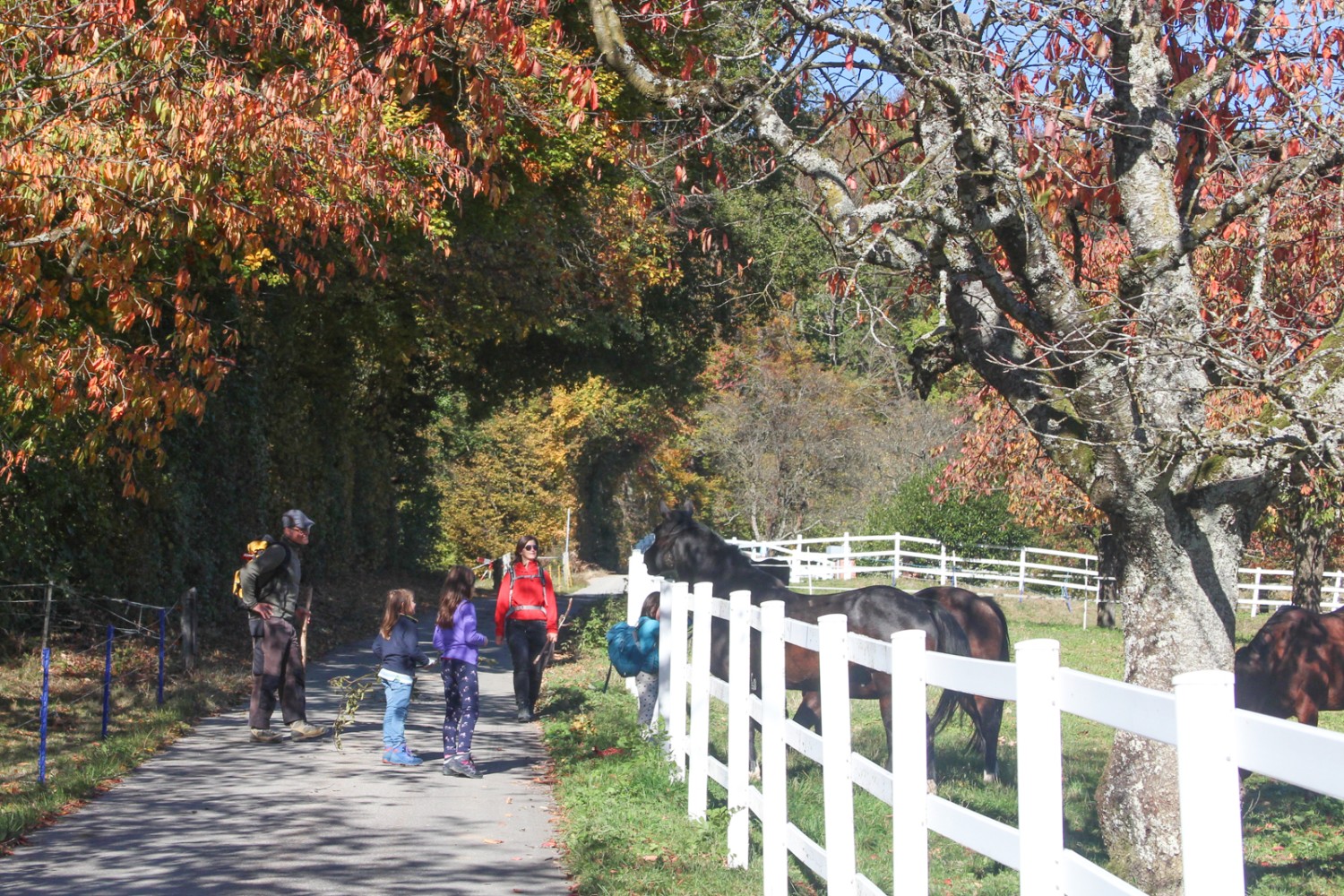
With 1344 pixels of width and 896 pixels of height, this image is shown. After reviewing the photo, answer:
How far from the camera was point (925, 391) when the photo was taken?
8898 millimetres

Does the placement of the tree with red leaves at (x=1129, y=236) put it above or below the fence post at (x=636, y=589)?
above

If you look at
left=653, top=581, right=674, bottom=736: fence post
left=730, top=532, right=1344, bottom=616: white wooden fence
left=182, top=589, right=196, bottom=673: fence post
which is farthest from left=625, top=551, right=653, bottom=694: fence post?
left=730, top=532, right=1344, bottom=616: white wooden fence

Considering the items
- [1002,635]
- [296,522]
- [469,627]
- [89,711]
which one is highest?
[296,522]

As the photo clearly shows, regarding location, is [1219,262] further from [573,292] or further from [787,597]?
[573,292]

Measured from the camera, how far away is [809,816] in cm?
697

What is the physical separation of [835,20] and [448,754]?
6.04m

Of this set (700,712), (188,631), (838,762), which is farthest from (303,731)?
(838,762)

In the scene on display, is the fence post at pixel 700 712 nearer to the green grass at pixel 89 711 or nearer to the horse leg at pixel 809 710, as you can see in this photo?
the horse leg at pixel 809 710

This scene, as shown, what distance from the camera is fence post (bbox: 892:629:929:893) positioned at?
4.36 meters

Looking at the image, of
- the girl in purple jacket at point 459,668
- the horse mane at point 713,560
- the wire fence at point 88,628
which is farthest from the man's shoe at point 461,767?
the wire fence at point 88,628

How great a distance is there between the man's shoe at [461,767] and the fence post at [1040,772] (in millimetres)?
7197

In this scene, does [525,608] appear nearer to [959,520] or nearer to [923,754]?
[923,754]

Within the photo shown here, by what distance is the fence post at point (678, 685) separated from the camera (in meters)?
9.62

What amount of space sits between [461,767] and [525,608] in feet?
9.02
